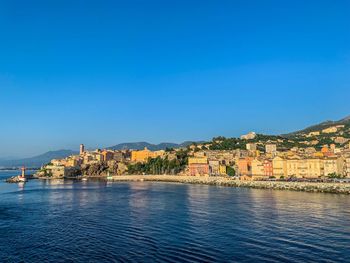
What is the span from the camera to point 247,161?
94688 millimetres

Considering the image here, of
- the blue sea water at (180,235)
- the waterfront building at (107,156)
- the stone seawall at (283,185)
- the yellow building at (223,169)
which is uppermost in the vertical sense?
the waterfront building at (107,156)

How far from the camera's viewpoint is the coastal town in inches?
2921

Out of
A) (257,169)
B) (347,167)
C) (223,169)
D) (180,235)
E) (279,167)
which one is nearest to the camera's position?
(180,235)

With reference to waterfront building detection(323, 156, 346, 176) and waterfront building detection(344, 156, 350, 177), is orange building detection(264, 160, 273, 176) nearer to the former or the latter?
waterfront building detection(323, 156, 346, 176)

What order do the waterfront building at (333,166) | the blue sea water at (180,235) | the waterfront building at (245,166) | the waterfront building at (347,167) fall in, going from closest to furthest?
the blue sea water at (180,235) < the waterfront building at (347,167) < the waterfront building at (333,166) < the waterfront building at (245,166)

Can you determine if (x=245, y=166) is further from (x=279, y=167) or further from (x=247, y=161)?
(x=279, y=167)

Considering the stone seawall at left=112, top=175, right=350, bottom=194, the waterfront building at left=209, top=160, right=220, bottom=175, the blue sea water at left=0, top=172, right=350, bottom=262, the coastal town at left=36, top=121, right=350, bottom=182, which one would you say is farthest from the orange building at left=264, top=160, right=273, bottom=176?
the blue sea water at left=0, top=172, right=350, bottom=262

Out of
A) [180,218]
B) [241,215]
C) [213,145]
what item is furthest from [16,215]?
[213,145]

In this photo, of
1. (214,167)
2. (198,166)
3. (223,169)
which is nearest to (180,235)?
(198,166)

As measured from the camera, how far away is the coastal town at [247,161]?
74188 millimetres

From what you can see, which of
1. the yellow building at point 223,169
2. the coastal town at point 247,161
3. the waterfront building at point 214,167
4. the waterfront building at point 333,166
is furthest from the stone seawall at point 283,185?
the waterfront building at point 333,166

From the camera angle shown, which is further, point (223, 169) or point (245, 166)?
point (223, 169)

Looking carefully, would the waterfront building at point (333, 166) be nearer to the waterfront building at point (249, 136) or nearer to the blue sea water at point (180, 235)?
the blue sea water at point (180, 235)

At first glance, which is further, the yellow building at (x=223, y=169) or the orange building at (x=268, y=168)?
the yellow building at (x=223, y=169)
